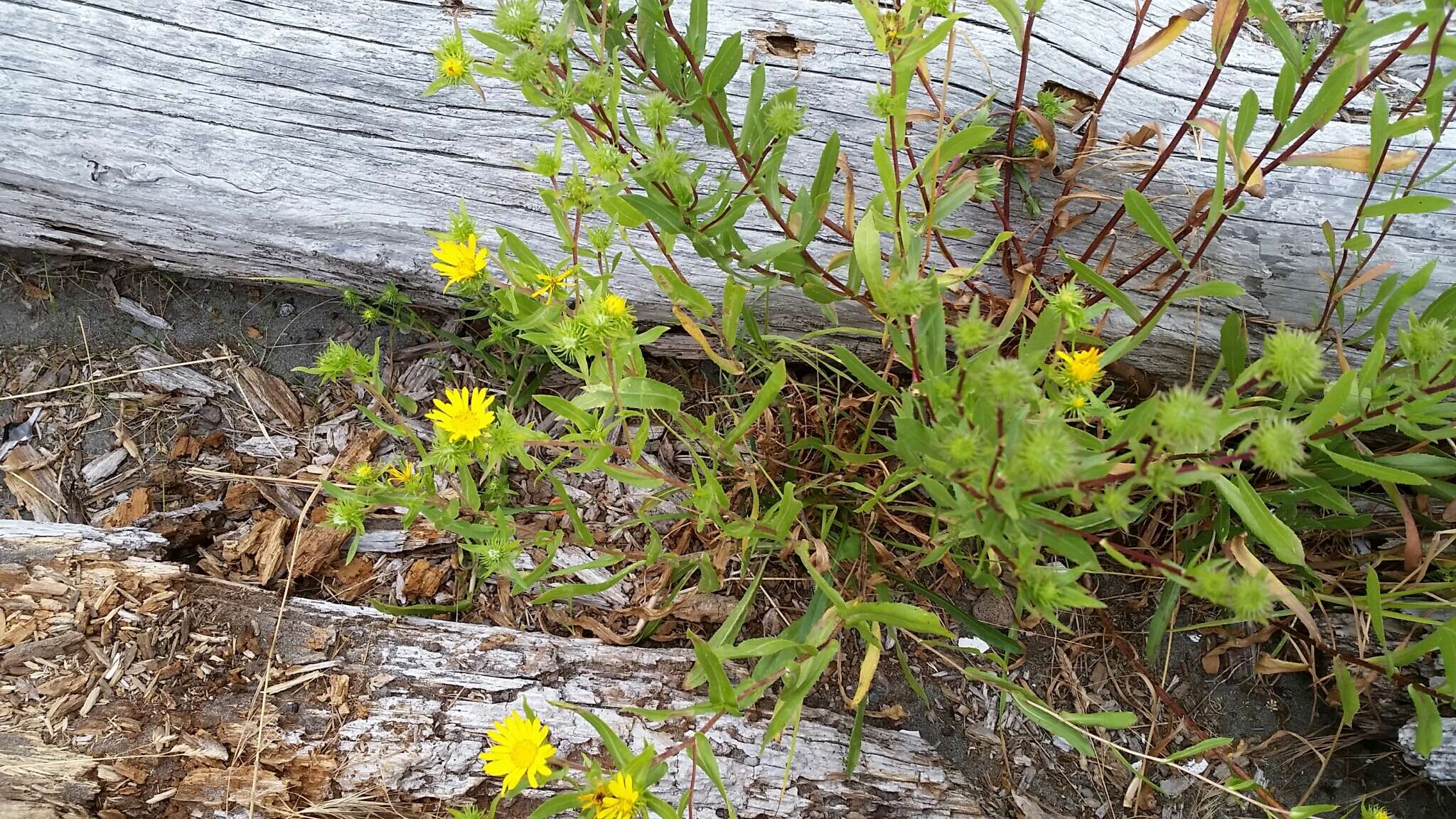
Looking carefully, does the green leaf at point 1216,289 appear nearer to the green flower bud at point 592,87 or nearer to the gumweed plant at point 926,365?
the gumweed plant at point 926,365

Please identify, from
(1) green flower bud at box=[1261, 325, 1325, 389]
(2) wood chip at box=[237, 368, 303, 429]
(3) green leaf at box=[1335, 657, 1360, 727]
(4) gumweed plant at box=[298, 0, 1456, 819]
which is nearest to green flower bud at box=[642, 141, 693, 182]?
(4) gumweed plant at box=[298, 0, 1456, 819]

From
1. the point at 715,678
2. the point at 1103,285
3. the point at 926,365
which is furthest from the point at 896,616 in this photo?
the point at 1103,285

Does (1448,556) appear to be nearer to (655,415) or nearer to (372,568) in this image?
(655,415)

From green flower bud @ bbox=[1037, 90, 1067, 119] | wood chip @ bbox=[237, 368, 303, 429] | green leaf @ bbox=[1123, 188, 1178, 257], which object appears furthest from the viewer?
wood chip @ bbox=[237, 368, 303, 429]

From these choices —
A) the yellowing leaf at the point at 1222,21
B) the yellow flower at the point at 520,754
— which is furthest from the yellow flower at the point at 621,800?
the yellowing leaf at the point at 1222,21

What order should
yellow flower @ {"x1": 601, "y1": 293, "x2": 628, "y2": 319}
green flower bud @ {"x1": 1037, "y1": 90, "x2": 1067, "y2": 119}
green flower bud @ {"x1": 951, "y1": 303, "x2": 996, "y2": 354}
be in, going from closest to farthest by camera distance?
green flower bud @ {"x1": 951, "y1": 303, "x2": 996, "y2": 354} → yellow flower @ {"x1": 601, "y1": 293, "x2": 628, "y2": 319} → green flower bud @ {"x1": 1037, "y1": 90, "x2": 1067, "y2": 119}

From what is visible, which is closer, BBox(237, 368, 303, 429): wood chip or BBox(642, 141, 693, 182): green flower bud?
BBox(642, 141, 693, 182): green flower bud

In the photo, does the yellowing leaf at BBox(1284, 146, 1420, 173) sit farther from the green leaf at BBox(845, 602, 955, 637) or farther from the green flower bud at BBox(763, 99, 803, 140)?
the green leaf at BBox(845, 602, 955, 637)

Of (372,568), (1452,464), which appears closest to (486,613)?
(372,568)
